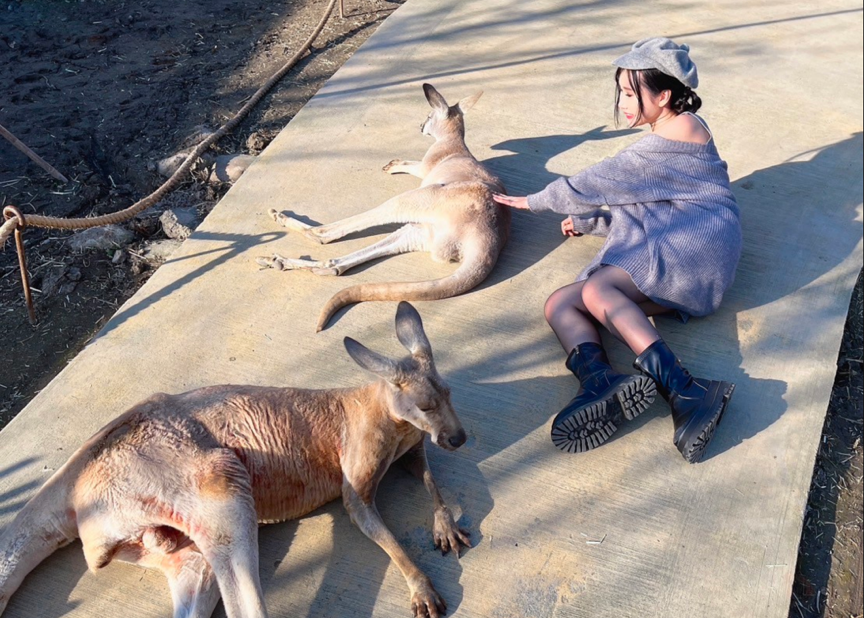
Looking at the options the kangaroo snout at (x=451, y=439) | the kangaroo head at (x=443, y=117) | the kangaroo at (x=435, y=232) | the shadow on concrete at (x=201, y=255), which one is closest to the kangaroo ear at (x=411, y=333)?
the kangaroo snout at (x=451, y=439)

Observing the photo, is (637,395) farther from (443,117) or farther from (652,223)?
(443,117)

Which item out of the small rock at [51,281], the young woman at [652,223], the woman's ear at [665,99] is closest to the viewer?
the young woman at [652,223]

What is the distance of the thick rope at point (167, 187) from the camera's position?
345 centimetres

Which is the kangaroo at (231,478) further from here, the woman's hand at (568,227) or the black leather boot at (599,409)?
the woman's hand at (568,227)

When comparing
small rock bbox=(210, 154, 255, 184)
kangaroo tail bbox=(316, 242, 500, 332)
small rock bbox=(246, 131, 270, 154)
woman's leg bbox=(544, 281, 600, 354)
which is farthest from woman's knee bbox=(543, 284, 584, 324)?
small rock bbox=(246, 131, 270, 154)

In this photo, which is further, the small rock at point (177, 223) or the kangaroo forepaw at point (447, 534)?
the small rock at point (177, 223)

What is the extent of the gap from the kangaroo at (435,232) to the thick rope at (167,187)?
641 millimetres

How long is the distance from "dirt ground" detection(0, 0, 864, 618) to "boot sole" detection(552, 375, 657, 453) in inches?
32.6

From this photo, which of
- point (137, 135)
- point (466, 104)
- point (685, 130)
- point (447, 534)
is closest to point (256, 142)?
point (137, 135)

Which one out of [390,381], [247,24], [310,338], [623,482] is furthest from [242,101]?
[623,482]

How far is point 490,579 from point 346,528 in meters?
0.54

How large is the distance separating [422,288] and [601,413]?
3.39 feet

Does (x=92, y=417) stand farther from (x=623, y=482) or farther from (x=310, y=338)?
(x=623, y=482)

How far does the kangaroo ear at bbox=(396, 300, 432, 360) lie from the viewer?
273cm
